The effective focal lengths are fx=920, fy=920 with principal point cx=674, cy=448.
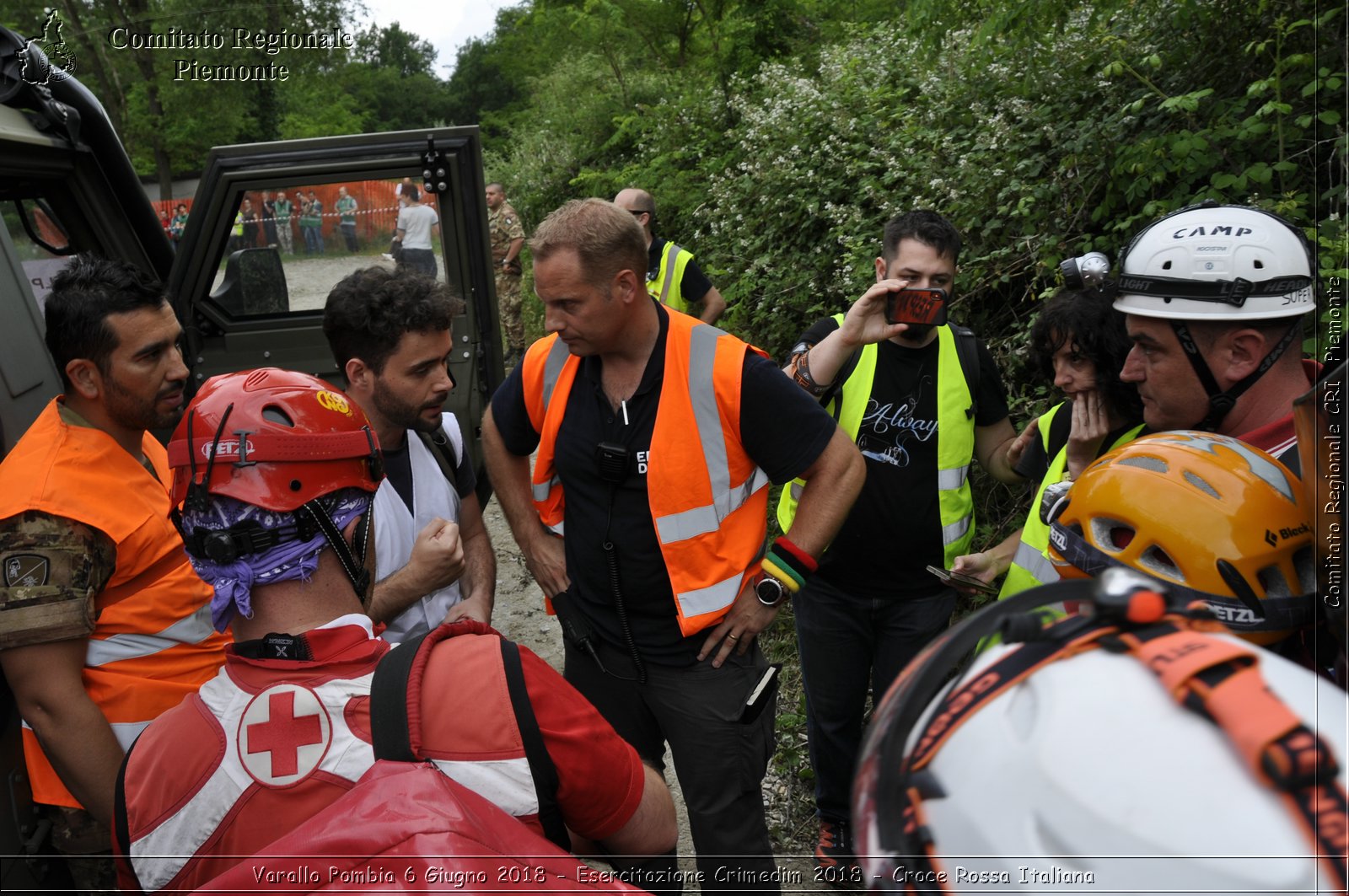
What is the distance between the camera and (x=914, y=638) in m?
3.30

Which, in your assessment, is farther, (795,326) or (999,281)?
(795,326)

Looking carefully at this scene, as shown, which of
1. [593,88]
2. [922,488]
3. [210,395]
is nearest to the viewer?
[210,395]

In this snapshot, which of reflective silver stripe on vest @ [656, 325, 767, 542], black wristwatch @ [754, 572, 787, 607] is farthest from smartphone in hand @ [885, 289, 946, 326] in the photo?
black wristwatch @ [754, 572, 787, 607]

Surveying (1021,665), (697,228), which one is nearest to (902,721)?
(1021,665)

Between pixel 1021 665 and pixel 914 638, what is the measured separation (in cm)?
251

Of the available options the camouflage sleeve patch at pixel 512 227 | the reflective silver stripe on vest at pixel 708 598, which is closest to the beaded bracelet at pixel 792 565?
the reflective silver stripe on vest at pixel 708 598

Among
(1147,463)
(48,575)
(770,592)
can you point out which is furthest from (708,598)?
(48,575)

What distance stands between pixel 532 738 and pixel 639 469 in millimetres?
1301

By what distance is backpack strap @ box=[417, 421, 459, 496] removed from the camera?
306 centimetres

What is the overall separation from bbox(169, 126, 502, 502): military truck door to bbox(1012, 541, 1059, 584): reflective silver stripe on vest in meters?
2.78

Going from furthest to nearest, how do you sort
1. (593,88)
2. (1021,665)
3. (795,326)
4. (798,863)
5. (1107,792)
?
(593,88)
(795,326)
(798,863)
(1021,665)
(1107,792)

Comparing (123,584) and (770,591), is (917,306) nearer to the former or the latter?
(770,591)

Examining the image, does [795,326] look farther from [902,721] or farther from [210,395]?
[902,721]

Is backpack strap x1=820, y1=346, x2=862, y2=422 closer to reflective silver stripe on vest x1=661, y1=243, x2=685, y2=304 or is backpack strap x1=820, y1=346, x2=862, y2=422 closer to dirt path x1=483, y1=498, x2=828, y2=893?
dirt path x1=483, y1=498, x2=828, y2=893
